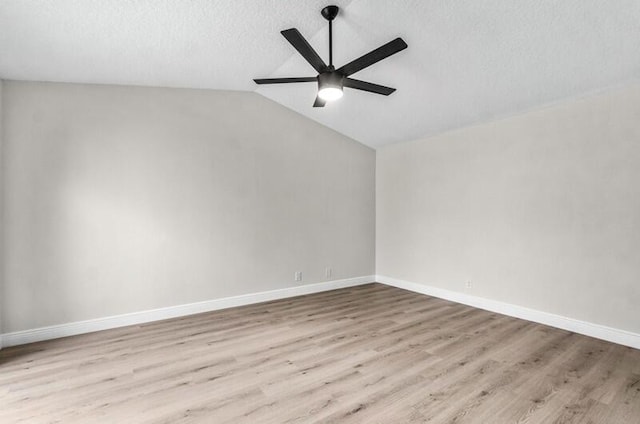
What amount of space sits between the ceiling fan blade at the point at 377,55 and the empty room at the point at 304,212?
0.01 metres

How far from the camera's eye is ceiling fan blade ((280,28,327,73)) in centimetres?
209

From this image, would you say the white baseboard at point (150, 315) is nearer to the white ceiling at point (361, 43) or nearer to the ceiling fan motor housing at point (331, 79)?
the white ceiling at point (361, 43)

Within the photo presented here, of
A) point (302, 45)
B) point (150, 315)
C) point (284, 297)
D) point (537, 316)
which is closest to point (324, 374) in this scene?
point (284, 297)

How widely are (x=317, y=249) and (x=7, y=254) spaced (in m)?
3.53

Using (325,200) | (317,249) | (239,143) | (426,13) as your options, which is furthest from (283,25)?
(317,249)

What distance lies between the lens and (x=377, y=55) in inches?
89.0

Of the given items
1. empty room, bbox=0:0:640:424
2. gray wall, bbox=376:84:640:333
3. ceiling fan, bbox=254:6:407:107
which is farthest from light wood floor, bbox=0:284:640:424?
ceiling fan, bbox=254:6:407:107

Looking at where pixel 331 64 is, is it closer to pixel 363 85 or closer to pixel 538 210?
pixel 363 85

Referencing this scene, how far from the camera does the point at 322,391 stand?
2.18 meters

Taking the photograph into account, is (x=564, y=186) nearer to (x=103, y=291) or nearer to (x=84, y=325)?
(x=103, y=291)

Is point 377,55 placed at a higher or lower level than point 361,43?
lower

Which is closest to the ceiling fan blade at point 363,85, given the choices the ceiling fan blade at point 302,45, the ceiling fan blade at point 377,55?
the ceiling fan blade at point 377,55

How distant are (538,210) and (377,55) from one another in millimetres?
2703

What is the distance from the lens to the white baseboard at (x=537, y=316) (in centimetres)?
295
